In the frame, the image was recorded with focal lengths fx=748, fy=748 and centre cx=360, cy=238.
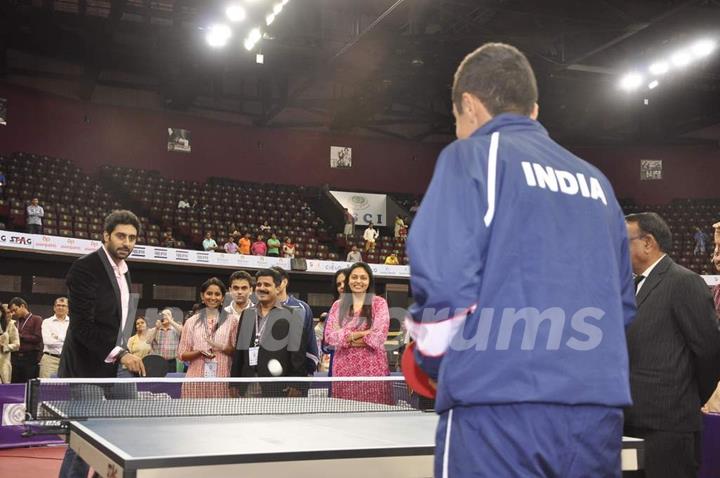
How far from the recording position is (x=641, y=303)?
12.6ft

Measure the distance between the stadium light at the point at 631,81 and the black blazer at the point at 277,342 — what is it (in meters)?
19.2

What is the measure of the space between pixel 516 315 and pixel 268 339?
410 cm

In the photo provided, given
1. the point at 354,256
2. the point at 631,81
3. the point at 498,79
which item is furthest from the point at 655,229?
the point at 354,256

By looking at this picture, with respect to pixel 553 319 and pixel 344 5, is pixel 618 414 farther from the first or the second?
pixel 344 5

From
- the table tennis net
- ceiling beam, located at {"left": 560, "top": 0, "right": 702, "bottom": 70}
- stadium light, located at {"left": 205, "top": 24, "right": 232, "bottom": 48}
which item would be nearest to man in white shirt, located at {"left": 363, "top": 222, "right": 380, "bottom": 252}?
ceiling beam, located at {"left": 560, "top": 0, "right": 702, "bottom": 70}

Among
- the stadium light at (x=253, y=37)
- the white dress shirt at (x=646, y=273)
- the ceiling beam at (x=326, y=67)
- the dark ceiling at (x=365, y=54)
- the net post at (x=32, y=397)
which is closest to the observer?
the net post at (x=32, y=397)

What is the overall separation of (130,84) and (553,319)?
1056 inches

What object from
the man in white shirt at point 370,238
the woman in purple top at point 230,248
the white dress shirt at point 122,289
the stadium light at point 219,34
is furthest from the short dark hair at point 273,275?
the man in white shirt at point 370,238

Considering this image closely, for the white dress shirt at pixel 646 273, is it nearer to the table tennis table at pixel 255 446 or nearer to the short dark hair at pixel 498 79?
the table tennis table at pixel 255 446

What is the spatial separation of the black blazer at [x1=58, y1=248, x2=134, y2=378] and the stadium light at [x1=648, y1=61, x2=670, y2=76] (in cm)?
2024

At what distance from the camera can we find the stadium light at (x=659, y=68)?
842 inches

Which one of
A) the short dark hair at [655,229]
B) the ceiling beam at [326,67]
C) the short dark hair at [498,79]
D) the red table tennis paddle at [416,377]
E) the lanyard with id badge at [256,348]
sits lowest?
the lanyard with id badge at [256,348]

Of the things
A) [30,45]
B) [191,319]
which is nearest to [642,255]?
[191,319]

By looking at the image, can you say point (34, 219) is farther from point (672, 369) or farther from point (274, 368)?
point (672, 369)
